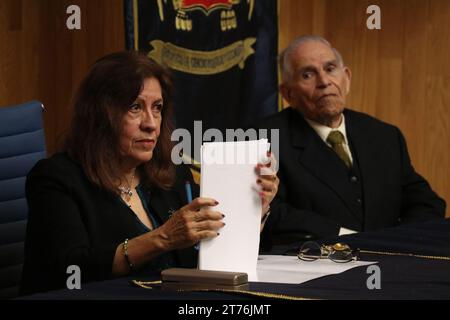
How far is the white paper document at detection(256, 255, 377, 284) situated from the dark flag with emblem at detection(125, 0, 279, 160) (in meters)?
2.25

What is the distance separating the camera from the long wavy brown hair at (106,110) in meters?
2.73

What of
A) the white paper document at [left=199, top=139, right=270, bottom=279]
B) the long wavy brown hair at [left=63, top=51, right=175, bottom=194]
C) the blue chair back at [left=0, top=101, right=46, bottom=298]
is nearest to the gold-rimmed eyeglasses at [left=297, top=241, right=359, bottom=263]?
the white paper document at [left=199, top=139, right=270, bottom=279]

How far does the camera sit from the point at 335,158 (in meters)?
4.04

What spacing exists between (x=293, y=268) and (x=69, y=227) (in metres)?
0.65

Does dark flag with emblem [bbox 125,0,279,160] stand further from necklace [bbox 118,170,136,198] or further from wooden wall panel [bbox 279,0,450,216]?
necklace [bbox 118,170,136,198]

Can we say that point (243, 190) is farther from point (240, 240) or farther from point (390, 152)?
point (390, 152)

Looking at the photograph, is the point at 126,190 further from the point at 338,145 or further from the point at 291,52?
the point at 291,52

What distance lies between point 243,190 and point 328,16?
155 inches

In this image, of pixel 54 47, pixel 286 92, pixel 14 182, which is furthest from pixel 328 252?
pixel 54 47

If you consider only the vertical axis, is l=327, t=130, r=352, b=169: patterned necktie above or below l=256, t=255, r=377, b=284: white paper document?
above

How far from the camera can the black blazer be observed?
2475 mm

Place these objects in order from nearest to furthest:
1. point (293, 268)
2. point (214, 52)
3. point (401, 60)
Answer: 1. point (293, 268)
2. point (214, 52)
3. point (401, 60)

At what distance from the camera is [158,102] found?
9.14 ft
